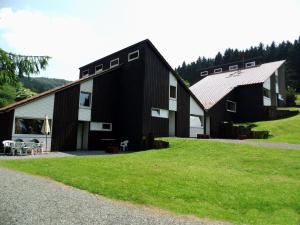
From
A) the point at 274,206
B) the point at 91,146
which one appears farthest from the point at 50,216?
the point at 91,146

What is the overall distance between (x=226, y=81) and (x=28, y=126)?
98.8ft

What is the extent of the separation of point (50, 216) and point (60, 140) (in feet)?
56.1

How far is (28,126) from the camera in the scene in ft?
71.7

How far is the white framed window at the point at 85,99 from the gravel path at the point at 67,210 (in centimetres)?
1539

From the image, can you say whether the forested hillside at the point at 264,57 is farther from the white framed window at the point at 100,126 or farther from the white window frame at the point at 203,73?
the white framed window at the point at 100,126

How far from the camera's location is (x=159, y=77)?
2688cm

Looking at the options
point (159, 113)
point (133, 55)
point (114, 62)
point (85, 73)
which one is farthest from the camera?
point (85, 73)

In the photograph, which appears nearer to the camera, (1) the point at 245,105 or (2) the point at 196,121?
(2) the point at 196,121

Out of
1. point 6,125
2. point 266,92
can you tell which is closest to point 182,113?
point 6,125

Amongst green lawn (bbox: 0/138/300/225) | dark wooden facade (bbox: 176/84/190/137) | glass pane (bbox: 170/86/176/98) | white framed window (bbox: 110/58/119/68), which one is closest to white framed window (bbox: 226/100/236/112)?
dark wooden facade (bbox: 176/84/190/137)

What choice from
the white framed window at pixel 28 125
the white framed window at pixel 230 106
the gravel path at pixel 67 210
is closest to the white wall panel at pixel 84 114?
the white framed window at pixel 28 125

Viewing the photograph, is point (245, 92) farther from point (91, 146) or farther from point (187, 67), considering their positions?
point (187, 67)

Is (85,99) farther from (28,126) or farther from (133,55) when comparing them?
(133,55)

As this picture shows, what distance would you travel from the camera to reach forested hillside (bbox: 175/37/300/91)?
75.5 meters
